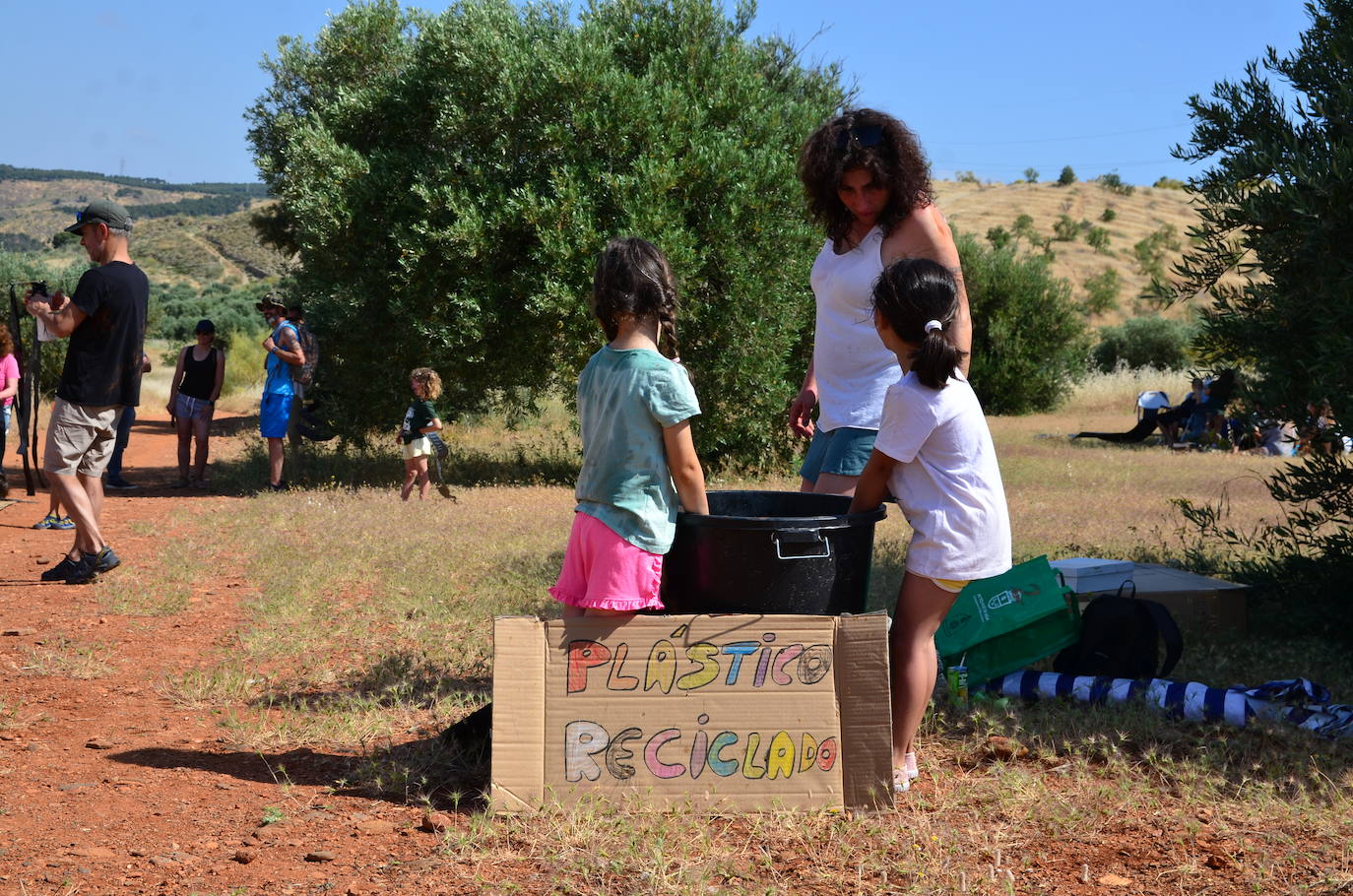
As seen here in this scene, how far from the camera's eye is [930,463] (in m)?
3.59

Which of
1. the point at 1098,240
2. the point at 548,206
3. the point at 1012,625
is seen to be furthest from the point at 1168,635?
the point at 1098,240

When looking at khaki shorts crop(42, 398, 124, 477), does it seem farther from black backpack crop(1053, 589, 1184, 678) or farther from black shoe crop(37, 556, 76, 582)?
black backpack crop(1053, 589, 1184, 678)

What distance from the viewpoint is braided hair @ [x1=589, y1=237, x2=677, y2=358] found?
362 cm

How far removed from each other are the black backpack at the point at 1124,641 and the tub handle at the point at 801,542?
2.02m

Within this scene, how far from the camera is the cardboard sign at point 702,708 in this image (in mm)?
3617

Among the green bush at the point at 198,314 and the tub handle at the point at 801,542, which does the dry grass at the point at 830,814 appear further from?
the green bush at the point at 198,314

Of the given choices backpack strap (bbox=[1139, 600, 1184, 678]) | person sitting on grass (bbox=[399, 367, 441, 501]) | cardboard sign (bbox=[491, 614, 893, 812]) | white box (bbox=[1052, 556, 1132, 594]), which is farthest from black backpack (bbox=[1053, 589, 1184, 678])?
person sitting on grass (bbox=[399, 367, 441, 501])

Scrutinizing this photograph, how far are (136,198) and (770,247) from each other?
130 meters

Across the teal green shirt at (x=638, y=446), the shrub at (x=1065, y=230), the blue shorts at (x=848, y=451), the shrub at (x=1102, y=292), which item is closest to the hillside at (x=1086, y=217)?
the shrub at (x=1065, y=230)

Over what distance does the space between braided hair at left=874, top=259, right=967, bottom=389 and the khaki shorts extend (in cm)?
523

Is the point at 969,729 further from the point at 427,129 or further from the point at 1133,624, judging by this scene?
the point at 427,129

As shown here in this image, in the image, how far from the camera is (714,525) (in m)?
3.56

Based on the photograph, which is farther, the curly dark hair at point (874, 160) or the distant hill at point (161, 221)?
the distant hill at point (161, 221)

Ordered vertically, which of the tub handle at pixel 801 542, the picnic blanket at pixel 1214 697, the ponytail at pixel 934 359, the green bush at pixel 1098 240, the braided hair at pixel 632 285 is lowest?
the picnic blanket at pixel 1214 697
